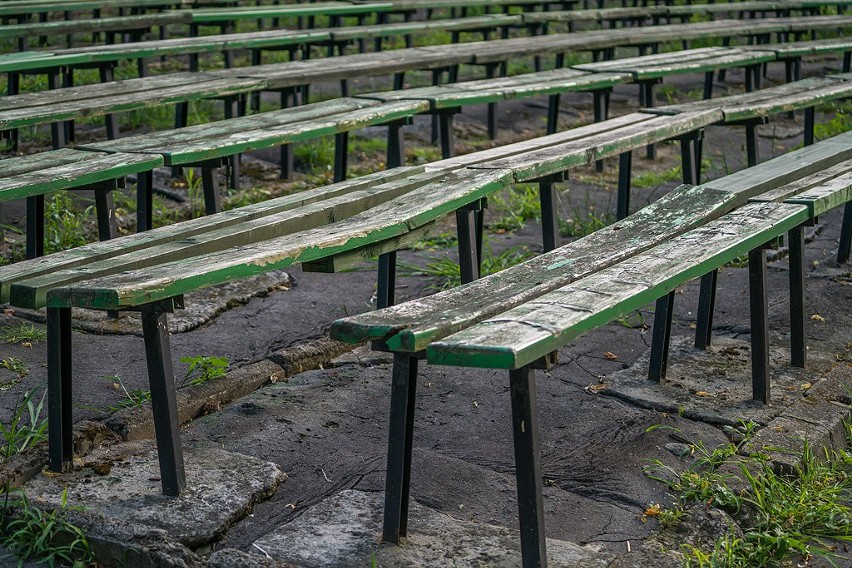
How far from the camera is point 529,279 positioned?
2615mm

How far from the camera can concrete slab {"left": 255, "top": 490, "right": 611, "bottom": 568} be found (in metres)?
2.37

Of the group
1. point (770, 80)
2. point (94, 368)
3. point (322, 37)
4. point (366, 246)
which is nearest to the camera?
point (366, 246)

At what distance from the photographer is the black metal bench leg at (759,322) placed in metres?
3.24

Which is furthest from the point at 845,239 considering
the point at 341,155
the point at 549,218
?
the point at 341,155

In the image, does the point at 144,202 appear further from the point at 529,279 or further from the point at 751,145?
the point at 751,145

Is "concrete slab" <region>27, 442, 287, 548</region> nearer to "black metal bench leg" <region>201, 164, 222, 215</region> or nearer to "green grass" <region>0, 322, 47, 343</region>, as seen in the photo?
"green grass" <region>0, 322, 47, 343</region>

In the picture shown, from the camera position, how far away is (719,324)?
404cm

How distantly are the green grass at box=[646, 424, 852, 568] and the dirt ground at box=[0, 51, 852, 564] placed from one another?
0.09 m

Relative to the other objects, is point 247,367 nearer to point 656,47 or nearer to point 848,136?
point 848,136

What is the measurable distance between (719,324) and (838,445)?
1.01 metres

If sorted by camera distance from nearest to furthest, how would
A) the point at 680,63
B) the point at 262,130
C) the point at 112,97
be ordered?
the point at 262,130, the point at 112,97, the point at 680,63

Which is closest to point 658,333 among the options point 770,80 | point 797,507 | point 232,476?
point 797,507

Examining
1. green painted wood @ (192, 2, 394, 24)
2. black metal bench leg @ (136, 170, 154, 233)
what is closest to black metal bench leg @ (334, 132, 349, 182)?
black metal bench leg @ (136, 170, 154, 233)

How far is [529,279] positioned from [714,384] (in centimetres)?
109
